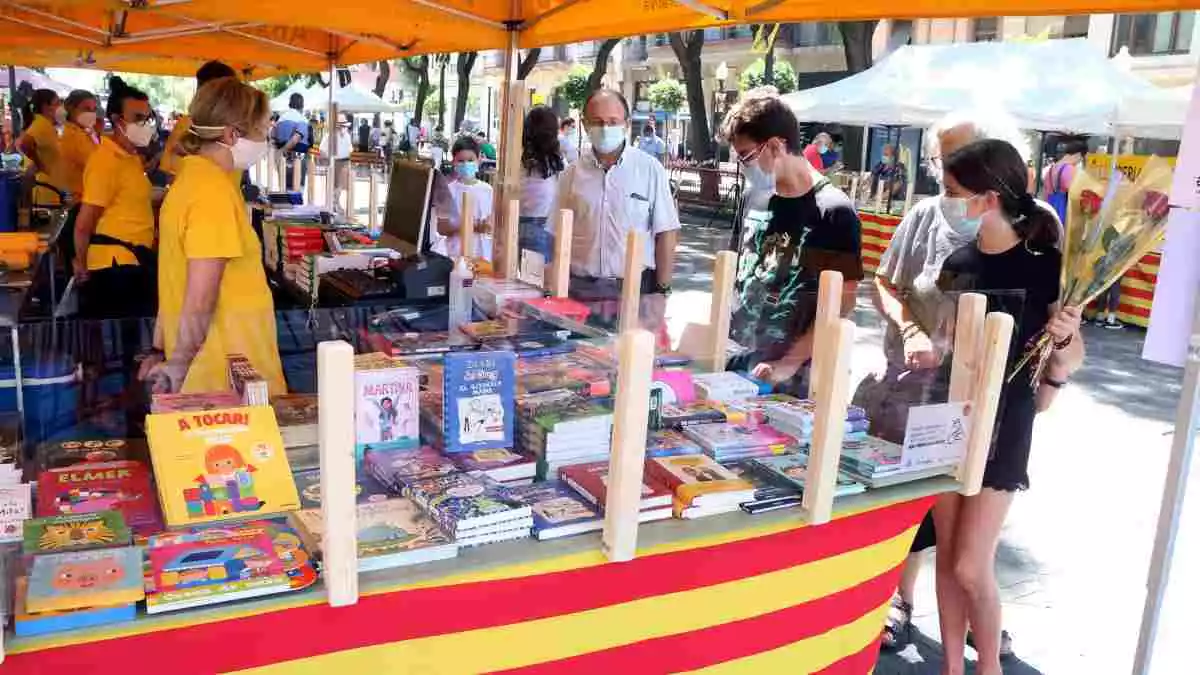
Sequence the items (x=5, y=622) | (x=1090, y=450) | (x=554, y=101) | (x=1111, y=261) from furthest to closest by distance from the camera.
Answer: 1. (x=554, y=101)
2. (x=1090, y=450)
3. (x=1111, y=261)
4. (x=5, y=622)

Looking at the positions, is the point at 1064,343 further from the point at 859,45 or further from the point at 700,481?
the point at 859,45

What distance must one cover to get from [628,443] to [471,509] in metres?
0.31

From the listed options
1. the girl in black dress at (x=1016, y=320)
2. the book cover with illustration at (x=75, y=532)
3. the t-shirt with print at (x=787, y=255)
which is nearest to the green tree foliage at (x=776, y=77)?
the t-shirt with print at (x=787, y=255)

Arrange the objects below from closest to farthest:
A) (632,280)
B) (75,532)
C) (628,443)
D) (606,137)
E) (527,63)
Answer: (75,532), (628,443), (632,280), (606,137), (527,63)

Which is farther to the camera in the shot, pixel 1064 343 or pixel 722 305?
pixel 722 305

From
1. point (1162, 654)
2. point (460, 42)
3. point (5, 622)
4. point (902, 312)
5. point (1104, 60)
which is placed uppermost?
point (1104, 60)

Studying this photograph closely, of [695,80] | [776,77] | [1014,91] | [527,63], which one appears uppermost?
[776,77]

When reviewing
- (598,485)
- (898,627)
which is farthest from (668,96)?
(598,485)

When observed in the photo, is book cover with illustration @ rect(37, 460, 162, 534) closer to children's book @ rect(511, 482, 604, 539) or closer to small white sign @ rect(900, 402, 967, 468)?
children's book @ rect(511, 482, 604, 539)

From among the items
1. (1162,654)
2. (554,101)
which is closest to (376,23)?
(1162,654)

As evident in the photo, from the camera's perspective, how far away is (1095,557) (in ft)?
13.2

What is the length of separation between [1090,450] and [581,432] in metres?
4.37

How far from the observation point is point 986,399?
223cm

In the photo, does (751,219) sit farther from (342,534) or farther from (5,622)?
(5,622)
